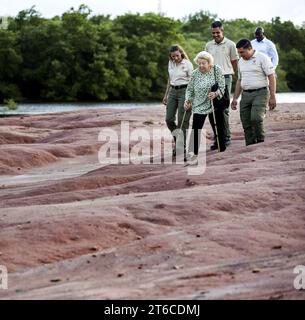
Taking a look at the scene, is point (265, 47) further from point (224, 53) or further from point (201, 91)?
point (201, 91)

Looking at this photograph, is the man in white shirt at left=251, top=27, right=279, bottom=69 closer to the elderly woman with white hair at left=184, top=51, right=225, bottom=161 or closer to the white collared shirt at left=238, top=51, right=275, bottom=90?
the white collared shirt at left=238, top=51, right=275, bottom=90

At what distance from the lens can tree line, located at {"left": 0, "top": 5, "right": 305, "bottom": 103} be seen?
54797mm

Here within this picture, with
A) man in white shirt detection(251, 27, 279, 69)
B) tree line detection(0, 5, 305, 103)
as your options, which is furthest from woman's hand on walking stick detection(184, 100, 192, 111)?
tree line detection(0, 5, 305, 103)

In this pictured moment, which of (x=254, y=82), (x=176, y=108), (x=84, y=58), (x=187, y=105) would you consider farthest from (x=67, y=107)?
(x=254, y=82)

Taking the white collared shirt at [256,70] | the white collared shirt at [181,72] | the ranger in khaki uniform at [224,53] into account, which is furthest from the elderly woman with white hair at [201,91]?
the ranger in khaki uniform at [224,53]

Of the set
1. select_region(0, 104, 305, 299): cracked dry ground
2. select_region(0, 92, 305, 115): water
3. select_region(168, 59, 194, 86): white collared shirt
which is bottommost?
select_region(0, 92, 305, 115): water

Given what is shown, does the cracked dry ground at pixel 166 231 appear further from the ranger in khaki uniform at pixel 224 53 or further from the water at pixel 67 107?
the water at pixel 67 107

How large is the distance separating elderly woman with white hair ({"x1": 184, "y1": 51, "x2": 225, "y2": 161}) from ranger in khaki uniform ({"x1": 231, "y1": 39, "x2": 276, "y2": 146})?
0.45 meters

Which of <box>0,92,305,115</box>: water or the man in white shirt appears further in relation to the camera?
<box>0,92,305,115</box>: water

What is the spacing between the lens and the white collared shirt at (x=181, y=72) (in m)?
13.5

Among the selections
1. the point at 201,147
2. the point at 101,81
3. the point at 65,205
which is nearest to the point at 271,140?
the point at 201,147

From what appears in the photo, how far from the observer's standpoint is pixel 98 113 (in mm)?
25188

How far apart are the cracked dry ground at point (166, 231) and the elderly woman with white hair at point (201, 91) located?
541 mm
